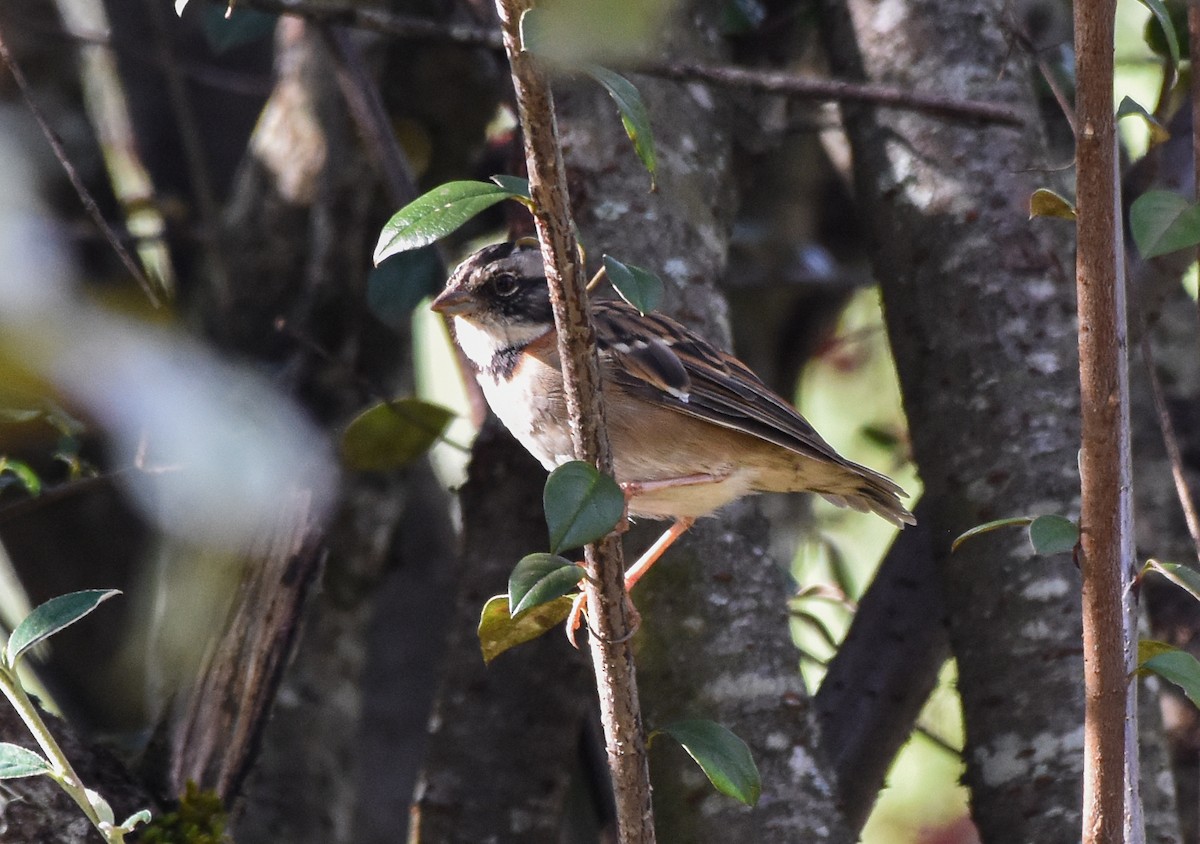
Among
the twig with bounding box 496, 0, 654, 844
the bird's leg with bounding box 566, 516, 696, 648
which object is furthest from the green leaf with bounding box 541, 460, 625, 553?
the bird's leg with bounding box 566, 516, 696, 648

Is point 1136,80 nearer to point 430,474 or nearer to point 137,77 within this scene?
Result: point 430,474

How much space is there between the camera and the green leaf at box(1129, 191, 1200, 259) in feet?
6.92

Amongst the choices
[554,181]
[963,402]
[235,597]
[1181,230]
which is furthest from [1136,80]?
[554,181]

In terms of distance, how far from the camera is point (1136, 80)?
5.67 meters

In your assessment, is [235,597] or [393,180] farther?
[393,180]

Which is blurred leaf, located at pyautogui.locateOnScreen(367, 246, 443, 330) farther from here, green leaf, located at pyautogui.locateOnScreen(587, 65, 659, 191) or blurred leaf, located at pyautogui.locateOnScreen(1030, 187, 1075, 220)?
blurred leaf, located at pyautogui.locateOnScreen(1030, 187, 1075, 220)

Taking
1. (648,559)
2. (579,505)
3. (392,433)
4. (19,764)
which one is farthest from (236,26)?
(579,505)

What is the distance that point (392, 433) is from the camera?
380cm

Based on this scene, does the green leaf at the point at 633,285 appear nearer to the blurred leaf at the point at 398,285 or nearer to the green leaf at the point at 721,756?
the green leaf at the point at 721,756

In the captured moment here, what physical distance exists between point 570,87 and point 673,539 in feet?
4.15

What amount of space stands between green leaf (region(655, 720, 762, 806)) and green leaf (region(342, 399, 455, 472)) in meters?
1.75

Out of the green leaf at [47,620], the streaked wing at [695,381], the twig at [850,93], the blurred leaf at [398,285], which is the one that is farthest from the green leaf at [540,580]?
the blurred leaf at [398,285]

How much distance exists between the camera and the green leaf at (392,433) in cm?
373

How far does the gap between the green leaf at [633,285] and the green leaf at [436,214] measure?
21 cm
